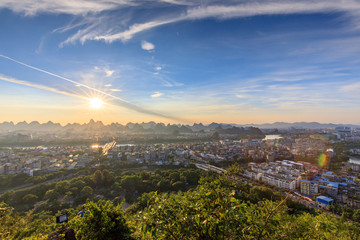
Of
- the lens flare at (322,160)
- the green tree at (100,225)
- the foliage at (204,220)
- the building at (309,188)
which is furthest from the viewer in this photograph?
the lens flare at (322,160)

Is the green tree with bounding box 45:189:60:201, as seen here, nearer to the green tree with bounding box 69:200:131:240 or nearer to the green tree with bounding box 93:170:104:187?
the green tree with bounding box 93:170:104:187

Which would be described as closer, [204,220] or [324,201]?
[204,220]

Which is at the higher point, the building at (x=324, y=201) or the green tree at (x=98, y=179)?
the green tree at (x=98, y=179)

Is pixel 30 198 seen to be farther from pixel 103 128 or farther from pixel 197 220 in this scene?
pixel 103 128

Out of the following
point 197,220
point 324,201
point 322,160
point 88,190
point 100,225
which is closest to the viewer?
point 197,220

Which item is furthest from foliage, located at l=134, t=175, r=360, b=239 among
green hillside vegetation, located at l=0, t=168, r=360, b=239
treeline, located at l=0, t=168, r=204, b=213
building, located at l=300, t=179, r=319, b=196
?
building, located at l=300, t=179, r=319, b=196

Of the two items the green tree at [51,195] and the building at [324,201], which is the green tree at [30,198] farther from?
the building at [324,201]

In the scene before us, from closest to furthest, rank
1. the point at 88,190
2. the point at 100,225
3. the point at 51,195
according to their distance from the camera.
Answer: the point at 100,225
the point at 51,195
the point at 88,190

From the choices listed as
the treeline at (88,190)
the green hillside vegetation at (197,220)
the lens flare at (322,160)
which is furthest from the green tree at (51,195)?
the lens flare at (322,160)

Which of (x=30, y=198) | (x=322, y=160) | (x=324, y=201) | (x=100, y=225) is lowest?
(x=324, y=201)

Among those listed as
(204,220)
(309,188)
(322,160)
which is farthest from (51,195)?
(322,160)
